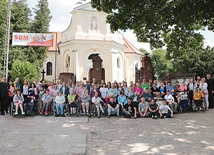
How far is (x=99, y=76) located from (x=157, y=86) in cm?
762

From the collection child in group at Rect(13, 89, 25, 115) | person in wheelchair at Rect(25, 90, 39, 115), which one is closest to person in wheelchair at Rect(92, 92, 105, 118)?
person in wheelchair at Rect(25, 90, 39, 115)

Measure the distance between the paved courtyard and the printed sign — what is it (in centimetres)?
1450

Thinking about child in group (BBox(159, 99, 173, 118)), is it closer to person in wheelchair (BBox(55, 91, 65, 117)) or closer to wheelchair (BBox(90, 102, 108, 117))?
wheelchair (BBox(90, 102, 108, 117))

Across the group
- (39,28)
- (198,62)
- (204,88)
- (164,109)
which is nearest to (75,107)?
(164,109)

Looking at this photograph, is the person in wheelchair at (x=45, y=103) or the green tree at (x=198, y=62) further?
the green tree at (x=198, y=62)

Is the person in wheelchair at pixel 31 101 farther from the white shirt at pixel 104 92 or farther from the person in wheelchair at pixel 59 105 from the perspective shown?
the white shirt at pixel 104 92

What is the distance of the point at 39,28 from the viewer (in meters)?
35.8

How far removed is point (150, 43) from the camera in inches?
616

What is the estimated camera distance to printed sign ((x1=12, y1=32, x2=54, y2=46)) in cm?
2281

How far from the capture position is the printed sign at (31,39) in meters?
22.8

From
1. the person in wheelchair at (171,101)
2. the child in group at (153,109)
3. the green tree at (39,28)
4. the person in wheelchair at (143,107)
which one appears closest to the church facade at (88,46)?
the green tree at (39,28)

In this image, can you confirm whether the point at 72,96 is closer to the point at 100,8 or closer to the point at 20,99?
the point at 20,99

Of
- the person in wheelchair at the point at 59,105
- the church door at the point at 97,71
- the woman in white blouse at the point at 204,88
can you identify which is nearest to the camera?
the person in wheelchair at the point at 59,105

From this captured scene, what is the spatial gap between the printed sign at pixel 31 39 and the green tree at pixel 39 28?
1054 cm
